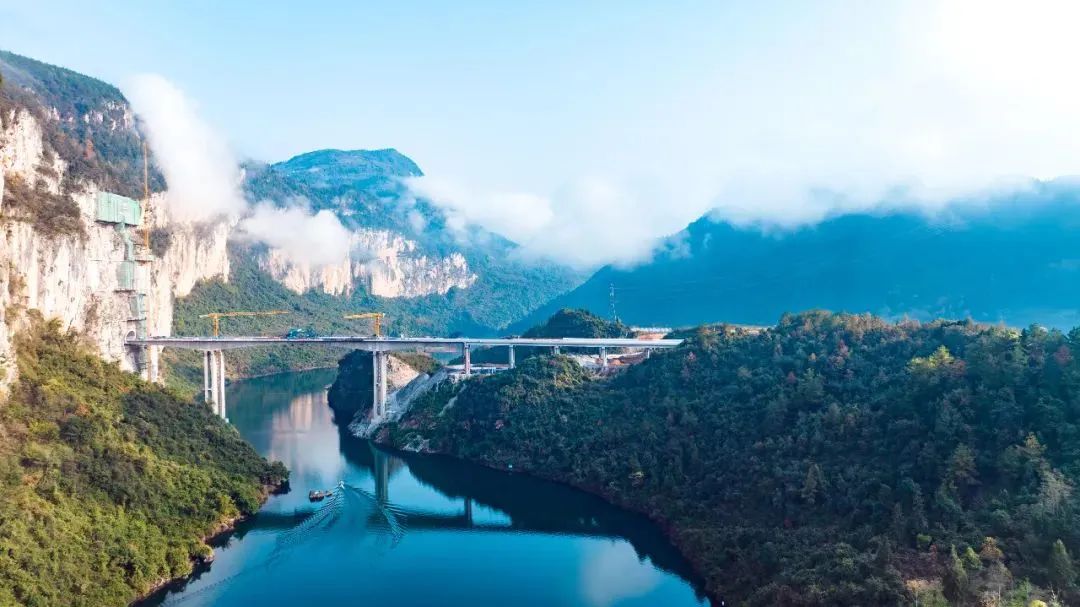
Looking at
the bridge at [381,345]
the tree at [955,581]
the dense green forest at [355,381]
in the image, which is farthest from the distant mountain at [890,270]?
the tree at [955,581]

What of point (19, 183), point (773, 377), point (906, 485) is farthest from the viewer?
point (773, 377)

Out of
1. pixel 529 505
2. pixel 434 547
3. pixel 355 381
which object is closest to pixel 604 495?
pixel 529 505

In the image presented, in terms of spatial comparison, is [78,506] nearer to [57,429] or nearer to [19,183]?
[57,429]

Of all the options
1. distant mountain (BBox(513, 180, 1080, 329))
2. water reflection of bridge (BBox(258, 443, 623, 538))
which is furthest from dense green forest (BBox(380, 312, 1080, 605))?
distant mountain (BBox(513, 180, 1080, 329))

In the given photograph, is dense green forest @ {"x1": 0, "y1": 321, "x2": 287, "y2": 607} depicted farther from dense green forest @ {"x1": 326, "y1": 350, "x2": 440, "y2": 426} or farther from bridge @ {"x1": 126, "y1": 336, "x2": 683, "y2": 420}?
dense green forest @ {"x1": 326, "y1": 350, "x2": 440, "y2": 426}

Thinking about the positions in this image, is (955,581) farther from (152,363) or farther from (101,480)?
(152,363)

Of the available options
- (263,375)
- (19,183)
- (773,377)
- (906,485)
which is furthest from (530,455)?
(263,375)
